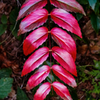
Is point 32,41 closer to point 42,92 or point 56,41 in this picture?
point 56,41

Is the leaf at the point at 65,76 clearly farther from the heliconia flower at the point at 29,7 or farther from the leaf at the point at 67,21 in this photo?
the heliconia flower at the point at 29,7

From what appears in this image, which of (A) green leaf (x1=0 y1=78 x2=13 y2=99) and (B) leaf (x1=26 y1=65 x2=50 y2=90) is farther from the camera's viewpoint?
(A) green leaf (x1=0 y1=78 x2=13 y2=99)

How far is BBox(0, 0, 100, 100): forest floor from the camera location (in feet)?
4.21

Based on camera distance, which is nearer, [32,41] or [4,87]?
[32,41]

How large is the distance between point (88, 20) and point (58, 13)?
59 cm

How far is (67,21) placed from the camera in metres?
0.76

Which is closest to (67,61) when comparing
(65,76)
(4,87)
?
(65,76)

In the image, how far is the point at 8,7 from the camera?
124 centimetres

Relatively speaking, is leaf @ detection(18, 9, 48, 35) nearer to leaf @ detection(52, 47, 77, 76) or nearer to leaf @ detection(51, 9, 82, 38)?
leaf @ detection(51, 9, 82, 38)

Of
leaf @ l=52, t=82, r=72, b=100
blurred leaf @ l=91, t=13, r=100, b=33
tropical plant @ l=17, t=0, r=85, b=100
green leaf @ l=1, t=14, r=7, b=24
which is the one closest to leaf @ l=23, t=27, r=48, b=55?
tropical plant @ l=17, t=0, r=85, b=100

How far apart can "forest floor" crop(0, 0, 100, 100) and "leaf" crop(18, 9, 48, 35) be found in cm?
51

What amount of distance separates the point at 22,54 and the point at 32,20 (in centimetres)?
60

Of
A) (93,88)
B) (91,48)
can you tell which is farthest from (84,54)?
(93,88)

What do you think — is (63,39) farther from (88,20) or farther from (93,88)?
(93,88)
